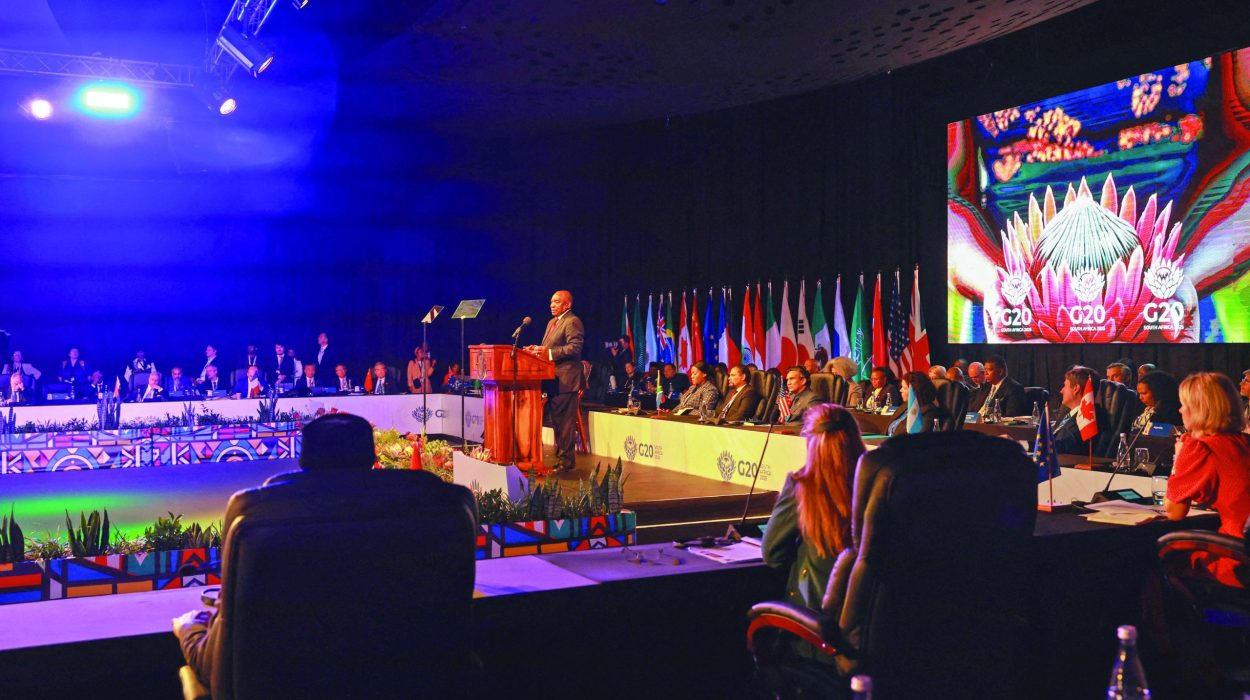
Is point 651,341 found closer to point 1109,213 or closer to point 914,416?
point 1109,213

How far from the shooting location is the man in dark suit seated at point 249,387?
12609 millimetres

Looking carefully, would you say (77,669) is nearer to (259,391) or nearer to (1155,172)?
(1155,172)

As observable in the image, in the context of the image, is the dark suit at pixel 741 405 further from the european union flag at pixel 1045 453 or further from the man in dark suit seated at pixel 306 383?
the man in dark suit seated at pixel 306 383

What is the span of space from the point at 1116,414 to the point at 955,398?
3.69 feet

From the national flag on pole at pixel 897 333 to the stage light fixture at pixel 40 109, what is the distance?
961cm

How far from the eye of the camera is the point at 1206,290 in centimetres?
825

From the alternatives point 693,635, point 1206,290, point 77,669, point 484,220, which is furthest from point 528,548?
point 484,220

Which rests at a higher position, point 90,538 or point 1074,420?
point 1074,420

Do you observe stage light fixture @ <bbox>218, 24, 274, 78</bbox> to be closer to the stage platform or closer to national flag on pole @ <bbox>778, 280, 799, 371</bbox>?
the stage platform

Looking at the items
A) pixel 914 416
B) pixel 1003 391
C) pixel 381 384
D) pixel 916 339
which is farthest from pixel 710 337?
pixel 914 416

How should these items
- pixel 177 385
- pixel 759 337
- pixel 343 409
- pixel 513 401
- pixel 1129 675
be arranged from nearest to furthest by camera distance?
pixel 1129 675 < pixel 513 401 < pixel 343 409 < pixel 759 337 < pixel 177 385

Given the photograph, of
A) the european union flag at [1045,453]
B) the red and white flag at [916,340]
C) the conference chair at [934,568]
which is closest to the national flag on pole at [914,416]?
the european union flag at [1045,453]

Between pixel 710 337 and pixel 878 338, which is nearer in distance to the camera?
pixel 878 338

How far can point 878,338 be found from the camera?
37.2 ft
